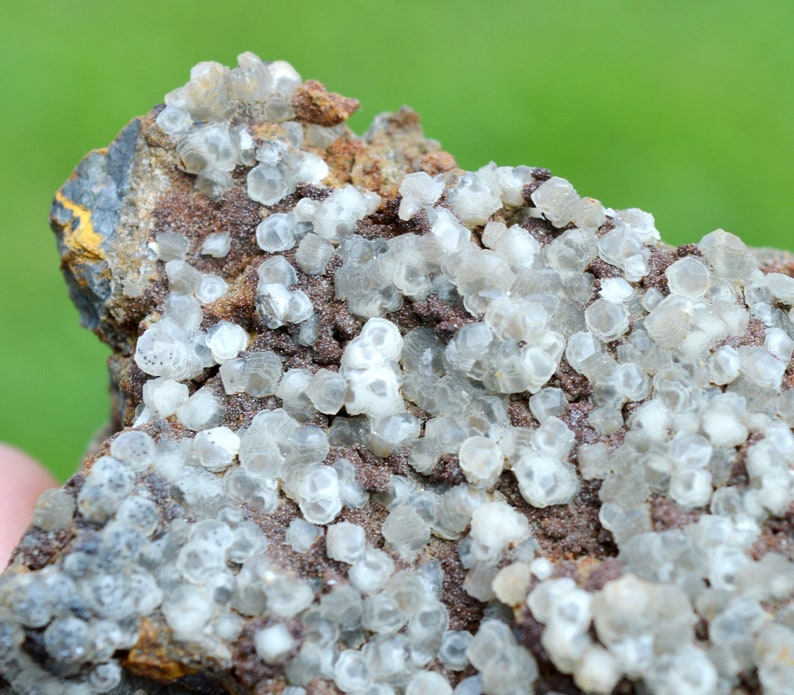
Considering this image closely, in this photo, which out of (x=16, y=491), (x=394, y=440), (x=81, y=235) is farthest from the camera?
(x=16, y=491)

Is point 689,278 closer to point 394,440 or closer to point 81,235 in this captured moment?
point 394,440

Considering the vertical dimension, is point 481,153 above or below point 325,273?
above

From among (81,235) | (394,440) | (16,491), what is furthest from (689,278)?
(16,491)

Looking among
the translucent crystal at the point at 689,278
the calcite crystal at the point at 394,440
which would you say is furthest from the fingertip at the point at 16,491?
the translucent crystal at the point at 689,278

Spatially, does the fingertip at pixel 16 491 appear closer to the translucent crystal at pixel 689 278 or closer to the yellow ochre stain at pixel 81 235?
the yellow ochre stain at pixel 81 235

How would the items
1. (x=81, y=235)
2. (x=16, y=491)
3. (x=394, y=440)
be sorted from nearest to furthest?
(x=394, y=440)
(x=81, y=235)
(x=16, y=491)

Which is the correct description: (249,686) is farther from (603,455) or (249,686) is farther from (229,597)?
(603,455)

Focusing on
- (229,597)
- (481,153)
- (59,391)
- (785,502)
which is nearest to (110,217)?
(229,597)
